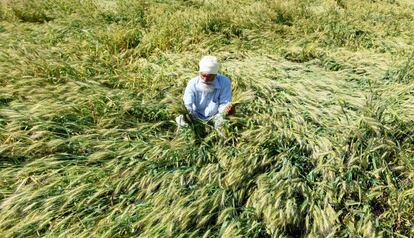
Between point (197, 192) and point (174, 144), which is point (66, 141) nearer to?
point (174, 144)

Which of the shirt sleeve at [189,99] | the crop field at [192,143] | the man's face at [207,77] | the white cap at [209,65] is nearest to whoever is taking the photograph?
the crop field at [192,143]

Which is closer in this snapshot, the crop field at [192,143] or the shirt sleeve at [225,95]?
the crop field at [192,143]

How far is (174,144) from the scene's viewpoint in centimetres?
354

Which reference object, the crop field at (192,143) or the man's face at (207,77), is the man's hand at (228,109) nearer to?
the crop field at (192,143)

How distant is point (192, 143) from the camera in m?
3.59

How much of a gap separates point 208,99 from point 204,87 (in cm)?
18

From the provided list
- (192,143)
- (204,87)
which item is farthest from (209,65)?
(192,143)

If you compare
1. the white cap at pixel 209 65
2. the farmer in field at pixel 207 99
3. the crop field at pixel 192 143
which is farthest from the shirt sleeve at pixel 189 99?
the white cap at pixel 209 65

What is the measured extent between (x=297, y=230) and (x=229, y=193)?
26.2 inches

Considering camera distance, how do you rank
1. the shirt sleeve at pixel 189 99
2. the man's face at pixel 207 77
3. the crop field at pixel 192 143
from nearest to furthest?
1. the crop field at pixel 192 143
2. the man's face at pixel 207 77
3. the shirt sleeve at pixel 189 99

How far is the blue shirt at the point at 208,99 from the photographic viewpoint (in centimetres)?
388

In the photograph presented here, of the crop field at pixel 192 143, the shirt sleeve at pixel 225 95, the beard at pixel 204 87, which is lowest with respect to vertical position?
the crop field at pixel 192 143

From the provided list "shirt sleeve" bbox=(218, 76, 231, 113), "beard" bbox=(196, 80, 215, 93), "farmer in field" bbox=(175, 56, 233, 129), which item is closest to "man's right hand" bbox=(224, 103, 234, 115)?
"farmer in field" bbox=(175, 56, 233, 129)

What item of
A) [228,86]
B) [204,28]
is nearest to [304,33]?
[204,28]
